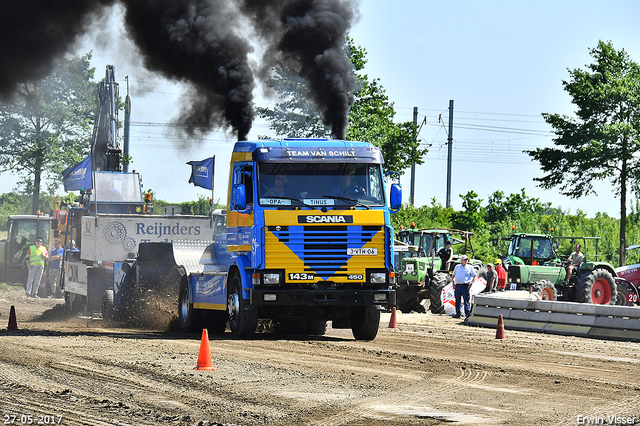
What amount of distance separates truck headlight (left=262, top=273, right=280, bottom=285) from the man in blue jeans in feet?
30.5

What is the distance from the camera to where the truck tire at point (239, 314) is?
14930mm

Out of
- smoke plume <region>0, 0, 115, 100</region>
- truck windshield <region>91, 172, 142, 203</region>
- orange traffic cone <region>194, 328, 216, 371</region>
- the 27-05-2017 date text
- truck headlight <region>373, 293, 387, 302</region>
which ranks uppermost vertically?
smoke plume <region>0, 0, 115, 100</region>

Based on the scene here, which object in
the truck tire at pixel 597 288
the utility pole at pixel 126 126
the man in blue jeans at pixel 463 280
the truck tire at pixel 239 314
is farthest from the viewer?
the utility pole at pixel 126 126

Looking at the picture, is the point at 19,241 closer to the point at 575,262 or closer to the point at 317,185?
the point at 575,262

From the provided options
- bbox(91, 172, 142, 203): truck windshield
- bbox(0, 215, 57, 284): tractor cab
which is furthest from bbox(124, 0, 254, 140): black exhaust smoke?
bbox(0, 215, 57, 284): tractor cab

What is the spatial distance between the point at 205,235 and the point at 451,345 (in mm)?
8359

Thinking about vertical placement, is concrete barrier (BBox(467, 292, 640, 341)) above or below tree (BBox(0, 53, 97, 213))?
below

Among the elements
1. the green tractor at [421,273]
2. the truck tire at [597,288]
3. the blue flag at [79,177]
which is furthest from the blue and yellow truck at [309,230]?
the blue flag at [79,177]

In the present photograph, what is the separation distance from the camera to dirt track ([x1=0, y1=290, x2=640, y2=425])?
335 inches

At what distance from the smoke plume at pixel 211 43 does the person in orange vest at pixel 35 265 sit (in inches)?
402

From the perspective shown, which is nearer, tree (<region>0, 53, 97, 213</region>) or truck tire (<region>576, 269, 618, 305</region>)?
truck tire (<region>576, 269, 618, 305</region>)

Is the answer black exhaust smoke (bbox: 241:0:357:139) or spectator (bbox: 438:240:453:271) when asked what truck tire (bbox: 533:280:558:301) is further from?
black exhaust smoke (bbox: 241:0:357:139)

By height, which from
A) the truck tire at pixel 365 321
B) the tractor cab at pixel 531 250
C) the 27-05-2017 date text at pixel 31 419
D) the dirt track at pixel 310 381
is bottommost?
the 27-05-2017 date text at pixel 31 419

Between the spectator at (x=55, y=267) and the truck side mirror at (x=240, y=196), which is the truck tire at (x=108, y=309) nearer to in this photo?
the truck side mirror at (x=240, y=196)
